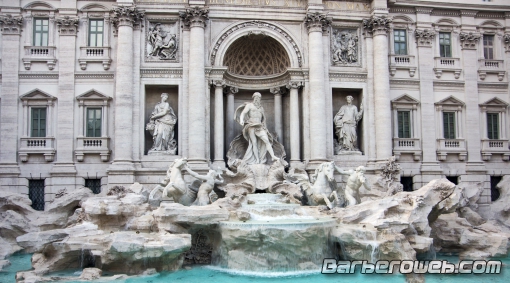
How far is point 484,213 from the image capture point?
24.5 m

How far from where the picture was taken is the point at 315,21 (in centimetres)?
2388

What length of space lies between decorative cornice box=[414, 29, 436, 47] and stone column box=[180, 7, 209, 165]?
11.5m

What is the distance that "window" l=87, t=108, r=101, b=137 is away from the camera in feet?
76.6

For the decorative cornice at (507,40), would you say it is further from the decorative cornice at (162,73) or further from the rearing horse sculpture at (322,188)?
the decorative cornice at (162,73)

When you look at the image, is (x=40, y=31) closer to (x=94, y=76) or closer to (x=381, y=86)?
(x=94, y=76)

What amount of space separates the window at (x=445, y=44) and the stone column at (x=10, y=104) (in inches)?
867

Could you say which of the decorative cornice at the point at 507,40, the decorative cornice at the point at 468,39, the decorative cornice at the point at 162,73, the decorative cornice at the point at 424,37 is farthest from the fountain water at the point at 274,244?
the decorative cornice at the point at 507,40

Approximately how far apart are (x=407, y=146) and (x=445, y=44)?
6275 millimetres

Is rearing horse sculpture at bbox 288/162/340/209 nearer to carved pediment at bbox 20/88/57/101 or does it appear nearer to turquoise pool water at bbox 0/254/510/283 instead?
turquoise pool water at bbox 0/254/510/283

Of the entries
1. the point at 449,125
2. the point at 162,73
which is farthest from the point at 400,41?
the point at 162,73

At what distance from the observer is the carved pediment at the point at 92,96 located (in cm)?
2319

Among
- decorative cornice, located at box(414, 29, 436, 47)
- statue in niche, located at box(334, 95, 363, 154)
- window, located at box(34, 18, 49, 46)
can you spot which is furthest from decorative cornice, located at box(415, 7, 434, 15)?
window, located at box(34, 18, 49, 46)

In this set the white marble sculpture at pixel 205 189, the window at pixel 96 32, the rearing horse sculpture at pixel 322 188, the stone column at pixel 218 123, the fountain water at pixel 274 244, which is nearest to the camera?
the fountain water at pixel 274 244

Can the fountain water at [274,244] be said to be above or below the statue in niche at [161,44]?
below
